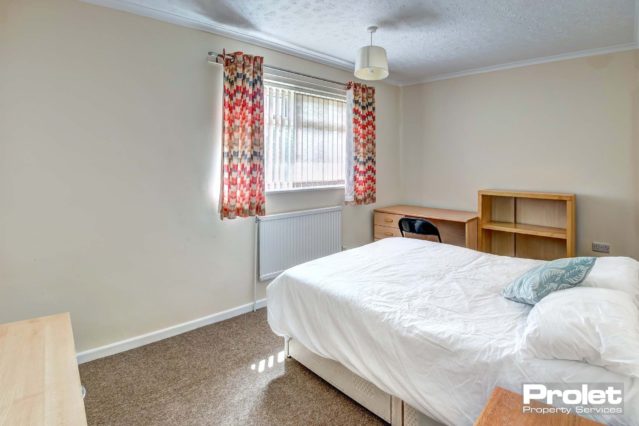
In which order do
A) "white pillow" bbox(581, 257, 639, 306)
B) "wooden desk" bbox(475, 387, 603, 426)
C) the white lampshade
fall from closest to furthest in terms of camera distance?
"wooden desk" bbox(475, 387, 603, 426)
"white pillow" bbox(581, 257, 639, 306)
the white lampshade

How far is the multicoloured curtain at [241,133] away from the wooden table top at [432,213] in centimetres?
195

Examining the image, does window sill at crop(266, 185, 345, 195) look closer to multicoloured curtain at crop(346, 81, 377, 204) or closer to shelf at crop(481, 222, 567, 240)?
multicoloured curtain at crop(346, 81, 377, 204)

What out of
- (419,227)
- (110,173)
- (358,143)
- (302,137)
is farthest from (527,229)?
(110,173)

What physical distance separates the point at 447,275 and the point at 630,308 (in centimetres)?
94

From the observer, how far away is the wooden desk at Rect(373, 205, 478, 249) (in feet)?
12.3

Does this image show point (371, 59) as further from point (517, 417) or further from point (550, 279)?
point (517, 417)

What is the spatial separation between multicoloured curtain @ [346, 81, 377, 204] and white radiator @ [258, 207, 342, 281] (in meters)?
0.33

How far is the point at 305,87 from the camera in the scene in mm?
3473

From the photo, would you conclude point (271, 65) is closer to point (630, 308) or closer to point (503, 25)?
point (503, 25)

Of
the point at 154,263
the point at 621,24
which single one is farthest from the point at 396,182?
the point at 154,263

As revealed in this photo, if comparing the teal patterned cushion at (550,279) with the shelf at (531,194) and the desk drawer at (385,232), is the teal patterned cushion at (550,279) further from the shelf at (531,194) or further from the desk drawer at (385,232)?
the desk drawer at (385,232)

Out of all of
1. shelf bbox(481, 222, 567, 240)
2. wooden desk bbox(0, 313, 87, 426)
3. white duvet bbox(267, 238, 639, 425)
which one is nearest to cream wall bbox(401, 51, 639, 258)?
shelf bbox(481, 222, 567, 240)

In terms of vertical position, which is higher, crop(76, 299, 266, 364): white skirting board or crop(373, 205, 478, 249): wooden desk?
crop(373, 205, 478, 249): wooden desk

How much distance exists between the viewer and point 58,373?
3.66 ft
